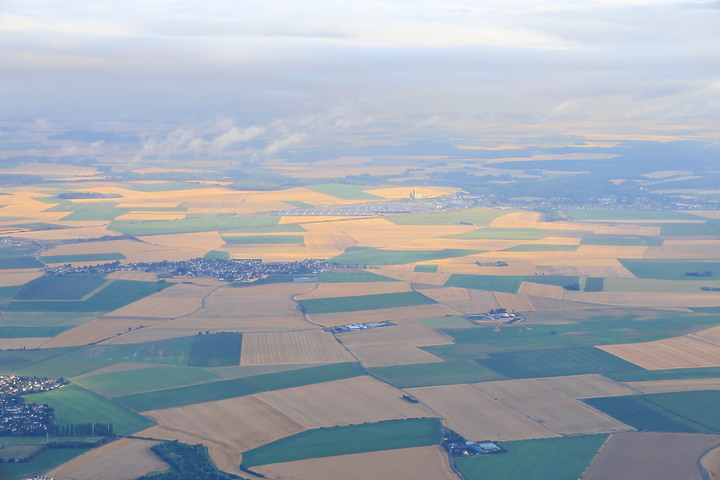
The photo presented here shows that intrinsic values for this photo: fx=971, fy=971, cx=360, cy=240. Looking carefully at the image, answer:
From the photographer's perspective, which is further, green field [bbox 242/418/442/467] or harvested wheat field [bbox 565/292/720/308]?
harvested wheat field [bbox 565/292/720/308]

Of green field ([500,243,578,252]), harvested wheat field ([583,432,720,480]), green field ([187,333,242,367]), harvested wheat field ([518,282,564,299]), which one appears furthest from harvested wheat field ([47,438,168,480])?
green field ([500,243,578,252])

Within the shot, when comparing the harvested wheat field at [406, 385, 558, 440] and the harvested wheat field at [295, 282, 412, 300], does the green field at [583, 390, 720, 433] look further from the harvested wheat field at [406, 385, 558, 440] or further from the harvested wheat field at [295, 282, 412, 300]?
the harvested wheat field at [295, 282, 412, 300]

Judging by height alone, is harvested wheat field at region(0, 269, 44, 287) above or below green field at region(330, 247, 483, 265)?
above

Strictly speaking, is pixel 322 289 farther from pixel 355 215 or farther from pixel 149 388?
pixel 355 215

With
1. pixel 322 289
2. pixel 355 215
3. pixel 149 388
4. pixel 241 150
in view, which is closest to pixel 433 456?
pixel 149 388

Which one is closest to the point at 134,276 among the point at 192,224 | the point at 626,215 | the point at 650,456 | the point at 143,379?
the point at 143,379
